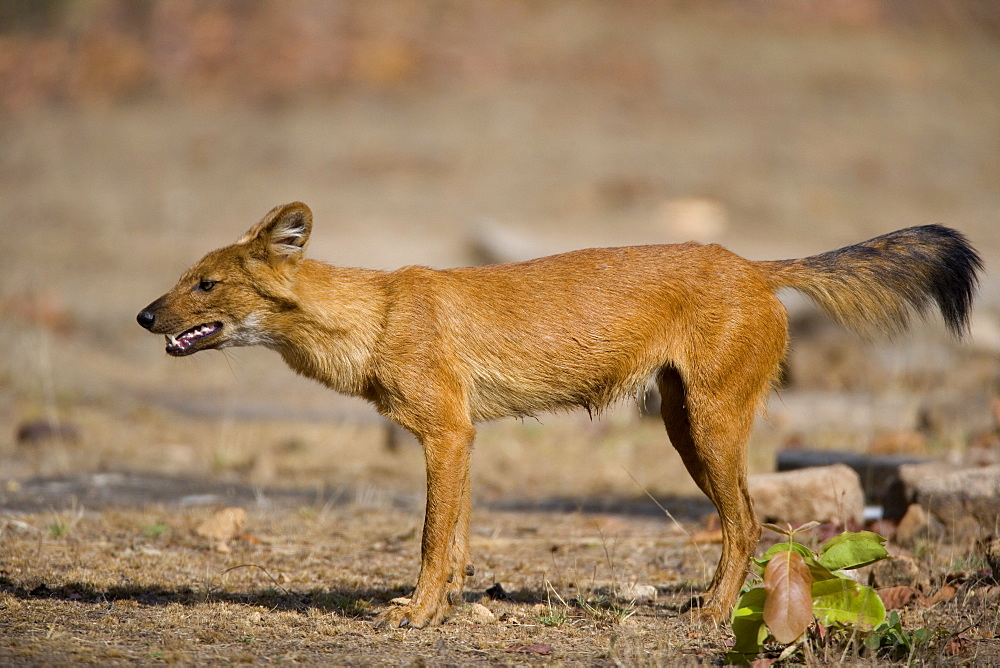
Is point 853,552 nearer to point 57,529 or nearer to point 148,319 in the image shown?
point 148,319

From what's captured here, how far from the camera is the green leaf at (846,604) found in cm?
451

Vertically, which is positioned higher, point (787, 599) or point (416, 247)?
point (416, 247)

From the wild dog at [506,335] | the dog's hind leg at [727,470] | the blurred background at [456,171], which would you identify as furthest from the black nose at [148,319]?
the blurred background at [456,171]

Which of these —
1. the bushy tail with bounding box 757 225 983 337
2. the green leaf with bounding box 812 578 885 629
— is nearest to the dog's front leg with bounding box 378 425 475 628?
the green leaf with bounding box 812 578 885 629

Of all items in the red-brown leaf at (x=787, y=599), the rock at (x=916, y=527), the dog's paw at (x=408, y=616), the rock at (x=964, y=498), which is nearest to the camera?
the red-brown leaf at (x=787, y=599)

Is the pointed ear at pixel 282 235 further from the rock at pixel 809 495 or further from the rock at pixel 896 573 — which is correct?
the rock at pixel 896 573

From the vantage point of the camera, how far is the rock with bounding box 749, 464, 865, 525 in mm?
6848

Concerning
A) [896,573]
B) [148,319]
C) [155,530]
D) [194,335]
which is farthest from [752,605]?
[155,530]

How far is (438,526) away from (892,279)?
9.15 ft

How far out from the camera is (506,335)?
5520mm

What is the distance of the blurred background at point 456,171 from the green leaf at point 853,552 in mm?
5073

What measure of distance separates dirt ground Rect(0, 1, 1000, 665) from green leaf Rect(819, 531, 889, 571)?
400mm

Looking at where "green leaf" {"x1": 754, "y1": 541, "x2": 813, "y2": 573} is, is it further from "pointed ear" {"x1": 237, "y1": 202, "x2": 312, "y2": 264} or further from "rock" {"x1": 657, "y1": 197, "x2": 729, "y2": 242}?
"rock" {"x1": 657, "y1": 197, "x2": 729, "y2": 242}

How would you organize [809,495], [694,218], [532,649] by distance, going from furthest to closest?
[694,218]
[809,495]
[532,649]
